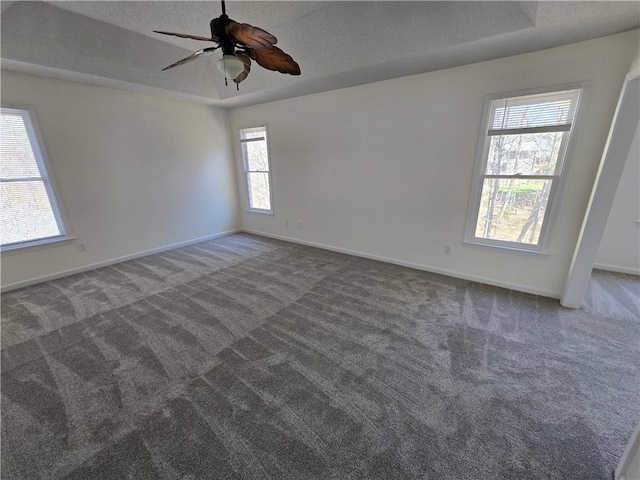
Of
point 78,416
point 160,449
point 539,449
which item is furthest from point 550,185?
point 78,416

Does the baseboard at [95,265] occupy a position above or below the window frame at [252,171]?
below

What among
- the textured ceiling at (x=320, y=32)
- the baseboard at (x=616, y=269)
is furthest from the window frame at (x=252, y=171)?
the baseboard at (x=616, y=269)

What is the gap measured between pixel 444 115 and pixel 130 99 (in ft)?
14.3

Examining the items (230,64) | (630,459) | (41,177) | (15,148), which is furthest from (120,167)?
(630,459)

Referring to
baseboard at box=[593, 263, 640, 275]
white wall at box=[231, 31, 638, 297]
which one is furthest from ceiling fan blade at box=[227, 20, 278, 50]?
baseboard at box=[593, 263, 640, 275]

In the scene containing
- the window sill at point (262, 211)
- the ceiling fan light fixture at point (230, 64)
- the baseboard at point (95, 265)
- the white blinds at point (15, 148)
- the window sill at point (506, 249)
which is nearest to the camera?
the ceiling fan light fixture at point (230, 64)

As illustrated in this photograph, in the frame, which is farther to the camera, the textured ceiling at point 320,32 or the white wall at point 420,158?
the white wall at point 420,158

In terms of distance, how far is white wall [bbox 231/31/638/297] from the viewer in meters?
2.38

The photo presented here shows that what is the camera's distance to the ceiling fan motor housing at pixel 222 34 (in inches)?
59.0

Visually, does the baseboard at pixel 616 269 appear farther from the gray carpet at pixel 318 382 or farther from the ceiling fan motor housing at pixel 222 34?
the ceiling fan motor housing at pixel 222 34

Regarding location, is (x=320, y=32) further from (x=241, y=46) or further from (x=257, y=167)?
(x=257, y=167)

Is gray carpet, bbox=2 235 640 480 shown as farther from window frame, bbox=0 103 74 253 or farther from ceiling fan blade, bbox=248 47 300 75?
ceiling fan blade, bbox=248 47 300 75

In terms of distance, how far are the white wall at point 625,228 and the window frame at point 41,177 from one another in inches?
279

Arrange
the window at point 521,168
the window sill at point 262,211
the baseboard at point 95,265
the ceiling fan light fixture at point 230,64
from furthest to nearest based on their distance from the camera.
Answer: the window sill at point 262,211, the baseboard at point 95,265, the window at point 521,168, the ceiling fan light fixture at point 230,64
